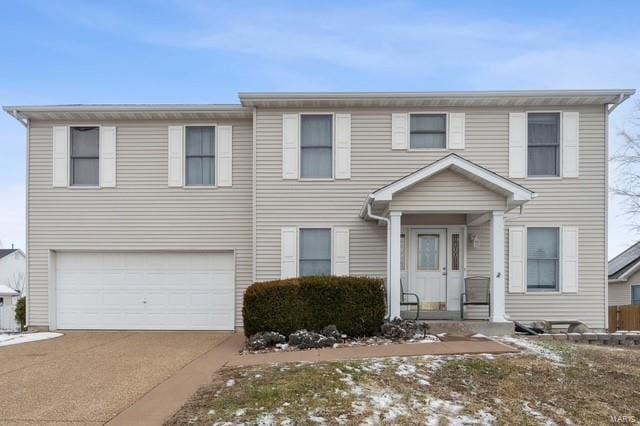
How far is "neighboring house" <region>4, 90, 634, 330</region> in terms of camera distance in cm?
1102

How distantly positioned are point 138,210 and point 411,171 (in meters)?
6.51

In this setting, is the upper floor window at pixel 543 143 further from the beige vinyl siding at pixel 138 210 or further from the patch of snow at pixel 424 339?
the beige vinyl siding at pixel 138 210

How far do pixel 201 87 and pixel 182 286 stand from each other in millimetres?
7600

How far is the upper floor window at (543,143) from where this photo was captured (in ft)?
36.9

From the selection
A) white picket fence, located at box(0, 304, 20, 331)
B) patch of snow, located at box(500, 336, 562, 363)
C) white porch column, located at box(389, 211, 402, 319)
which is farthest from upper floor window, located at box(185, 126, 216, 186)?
white picket fence, located at box(0, 304, 20, 331)

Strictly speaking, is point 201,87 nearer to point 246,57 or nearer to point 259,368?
point 246,57

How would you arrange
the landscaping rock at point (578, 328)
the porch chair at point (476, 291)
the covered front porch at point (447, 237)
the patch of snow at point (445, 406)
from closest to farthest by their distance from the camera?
1. the patch of snow at point (445, 406)
2. the covered front porch at point (447, 237)
3. the porch chair at point (476, 291)
4. the landscaping rock at point (578, 328)

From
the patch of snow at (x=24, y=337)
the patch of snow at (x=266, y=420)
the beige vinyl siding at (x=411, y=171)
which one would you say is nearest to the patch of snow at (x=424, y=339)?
the beige vinyl siding at (x=411, y=171)

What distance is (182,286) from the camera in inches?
471

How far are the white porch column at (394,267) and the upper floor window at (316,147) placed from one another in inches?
95.9

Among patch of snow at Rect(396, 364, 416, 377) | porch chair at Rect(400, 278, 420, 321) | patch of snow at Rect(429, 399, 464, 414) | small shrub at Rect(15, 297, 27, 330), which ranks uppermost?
porch chair at Rect(400, 278, 420, 321)

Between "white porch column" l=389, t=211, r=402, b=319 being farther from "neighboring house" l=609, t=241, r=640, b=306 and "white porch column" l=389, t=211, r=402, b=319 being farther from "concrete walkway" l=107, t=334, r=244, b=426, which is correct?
"neighboring house" l=609, t=241, r=640, b=306

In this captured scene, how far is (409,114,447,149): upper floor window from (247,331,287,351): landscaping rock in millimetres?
5385

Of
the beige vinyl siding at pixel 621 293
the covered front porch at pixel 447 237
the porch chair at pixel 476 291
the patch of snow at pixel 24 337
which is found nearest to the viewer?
the covered front porch at pixel 447 237
